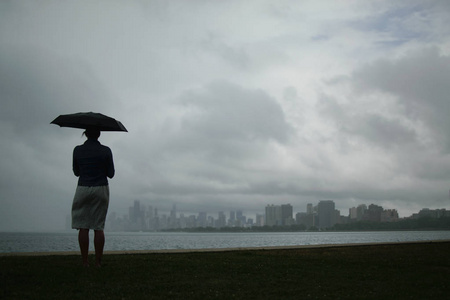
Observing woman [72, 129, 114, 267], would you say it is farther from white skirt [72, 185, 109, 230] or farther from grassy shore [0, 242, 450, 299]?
grassy shore [0, 242, 450, 299]

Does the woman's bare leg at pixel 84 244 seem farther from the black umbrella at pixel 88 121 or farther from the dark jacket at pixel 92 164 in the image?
the black umbrella at pixel 88 121

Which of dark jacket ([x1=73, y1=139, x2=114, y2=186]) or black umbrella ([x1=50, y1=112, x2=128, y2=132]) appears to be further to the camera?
black umbrella ([x1=50, y1=112, x2=128, y2=132])

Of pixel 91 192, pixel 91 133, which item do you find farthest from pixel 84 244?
pixel 91 133

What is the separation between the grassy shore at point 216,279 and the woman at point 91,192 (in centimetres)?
64

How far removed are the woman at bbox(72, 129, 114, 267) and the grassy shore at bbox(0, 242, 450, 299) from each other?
→ 25.2 inches

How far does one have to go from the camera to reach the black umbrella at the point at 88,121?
Answer: 30.0ft

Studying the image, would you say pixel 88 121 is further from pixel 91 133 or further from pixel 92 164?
pixel 92 164

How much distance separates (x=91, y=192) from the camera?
29.0 feet

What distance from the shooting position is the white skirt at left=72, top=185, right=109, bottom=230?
8.81 m

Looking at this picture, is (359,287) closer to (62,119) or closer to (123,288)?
(123,288)

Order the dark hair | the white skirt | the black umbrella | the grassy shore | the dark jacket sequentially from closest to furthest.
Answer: the grassy shore
the white skirt
the dark jacket
the black umbrella
the dark hair

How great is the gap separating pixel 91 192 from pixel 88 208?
13.0 inches

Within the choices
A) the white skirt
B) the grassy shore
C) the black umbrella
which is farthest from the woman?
the grassy shore

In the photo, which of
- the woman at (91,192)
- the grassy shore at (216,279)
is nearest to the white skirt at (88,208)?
the woman at (91,192)
